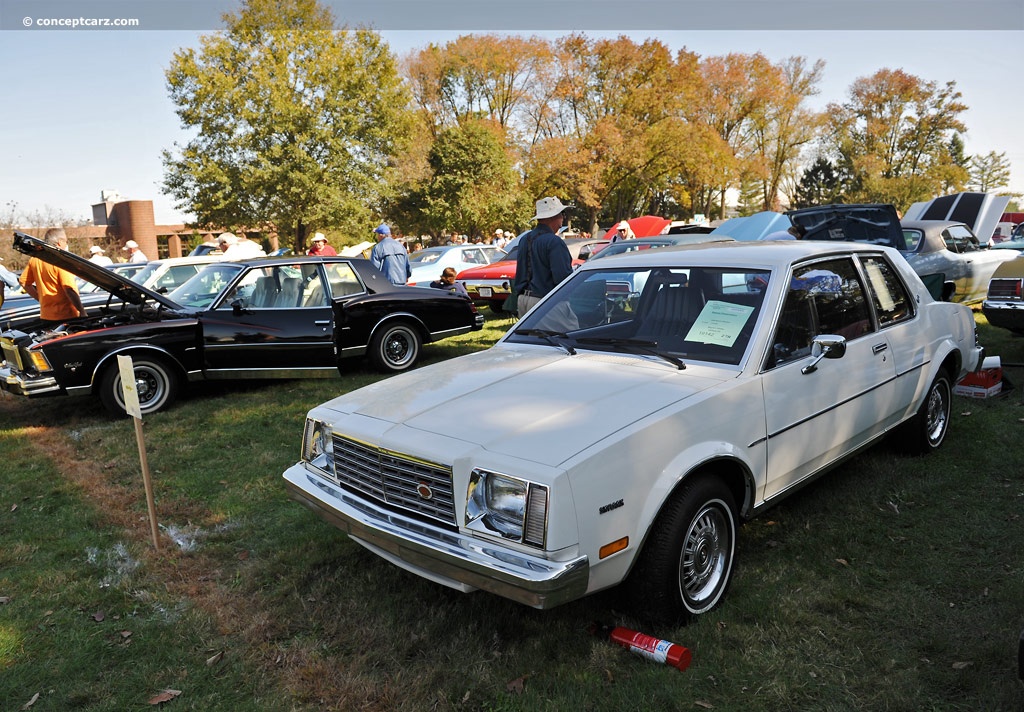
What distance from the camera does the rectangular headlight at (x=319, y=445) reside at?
11.2 feet

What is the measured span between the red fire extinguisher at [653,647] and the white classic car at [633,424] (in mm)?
107

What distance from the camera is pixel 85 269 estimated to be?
6668 millimetres

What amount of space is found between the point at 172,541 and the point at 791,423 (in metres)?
3.67

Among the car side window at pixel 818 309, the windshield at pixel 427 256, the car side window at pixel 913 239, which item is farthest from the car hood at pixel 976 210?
the car side window at pixel 818 309

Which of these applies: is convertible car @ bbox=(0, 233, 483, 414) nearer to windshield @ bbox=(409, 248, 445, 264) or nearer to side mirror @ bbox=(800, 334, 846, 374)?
side mirror @ bbox=(800, 334, 846, 374)

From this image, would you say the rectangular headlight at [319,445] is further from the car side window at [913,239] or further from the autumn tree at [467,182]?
the autumn tree at [467,182]

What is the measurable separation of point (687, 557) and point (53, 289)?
734 centimetres

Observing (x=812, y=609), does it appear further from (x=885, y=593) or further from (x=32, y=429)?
(x=32, y=429)

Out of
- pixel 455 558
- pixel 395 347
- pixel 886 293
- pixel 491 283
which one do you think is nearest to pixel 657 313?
pixel 886 293

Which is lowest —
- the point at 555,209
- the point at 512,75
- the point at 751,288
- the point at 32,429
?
the point at 32,429

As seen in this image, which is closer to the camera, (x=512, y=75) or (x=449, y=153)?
(x=449, y=153)

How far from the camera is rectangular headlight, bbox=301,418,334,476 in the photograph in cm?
342

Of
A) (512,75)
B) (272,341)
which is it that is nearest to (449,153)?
(512,75)

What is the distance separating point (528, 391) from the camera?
130 inches
